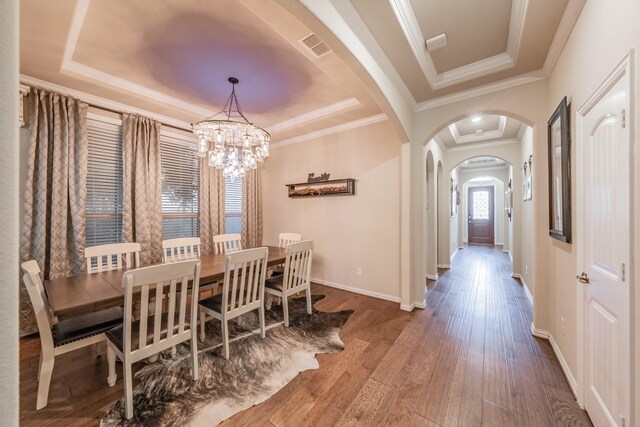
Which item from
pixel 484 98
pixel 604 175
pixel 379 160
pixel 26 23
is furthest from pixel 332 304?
Result: pixel 26 23

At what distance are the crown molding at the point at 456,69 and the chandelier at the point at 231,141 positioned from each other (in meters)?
1.73

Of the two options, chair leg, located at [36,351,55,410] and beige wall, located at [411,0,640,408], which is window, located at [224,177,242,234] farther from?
beige wall, located at [411,0,640,408]

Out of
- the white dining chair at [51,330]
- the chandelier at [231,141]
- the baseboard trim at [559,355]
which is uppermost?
the chandelier at [231,141]

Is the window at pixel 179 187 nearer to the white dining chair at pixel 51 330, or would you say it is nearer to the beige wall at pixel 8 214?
the white dining chair at pixel 51 330

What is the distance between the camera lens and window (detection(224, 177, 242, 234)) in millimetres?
4445

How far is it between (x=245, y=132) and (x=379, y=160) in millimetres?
1909

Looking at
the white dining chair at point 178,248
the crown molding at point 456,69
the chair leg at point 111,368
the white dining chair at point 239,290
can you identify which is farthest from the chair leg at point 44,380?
the crown molding at point 456,69

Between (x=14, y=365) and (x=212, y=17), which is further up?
(x=212, y=17)

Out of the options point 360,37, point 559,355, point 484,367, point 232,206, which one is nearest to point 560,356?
point 559,355

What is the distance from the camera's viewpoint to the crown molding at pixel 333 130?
143 inches

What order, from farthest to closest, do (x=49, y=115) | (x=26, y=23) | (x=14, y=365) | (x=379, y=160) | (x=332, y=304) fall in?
(x=379, y=160) → (x=332, y=304) → (x=49, y=115) → (x=26, y=23) → (x=14, y=365)

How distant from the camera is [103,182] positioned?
10.3ft

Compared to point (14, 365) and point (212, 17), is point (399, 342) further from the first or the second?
point (212, 17)

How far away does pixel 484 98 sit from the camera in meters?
2.74
